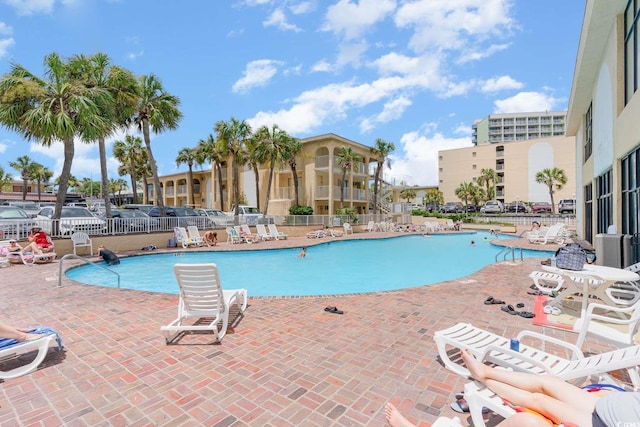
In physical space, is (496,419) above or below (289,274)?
above

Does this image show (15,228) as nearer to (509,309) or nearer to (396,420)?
(396,420)

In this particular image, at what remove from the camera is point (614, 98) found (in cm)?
787

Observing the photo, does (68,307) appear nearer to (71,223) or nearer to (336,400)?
(336,400)

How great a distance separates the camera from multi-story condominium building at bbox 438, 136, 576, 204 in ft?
177

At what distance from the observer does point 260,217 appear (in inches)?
970

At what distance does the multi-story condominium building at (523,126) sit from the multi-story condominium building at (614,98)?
99.3 metres

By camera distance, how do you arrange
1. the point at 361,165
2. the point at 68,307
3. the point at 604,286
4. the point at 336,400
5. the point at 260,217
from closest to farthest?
the point at 336,400
the point at 604,286
the point at 68,307
the point at 260,217
the point at 361,165

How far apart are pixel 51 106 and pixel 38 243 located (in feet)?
19.1

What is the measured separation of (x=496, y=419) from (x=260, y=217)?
23.0m

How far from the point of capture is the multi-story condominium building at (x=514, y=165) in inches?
2127

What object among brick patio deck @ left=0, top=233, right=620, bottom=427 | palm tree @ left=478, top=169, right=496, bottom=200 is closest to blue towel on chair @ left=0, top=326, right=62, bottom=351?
brick patio deck @ left=0, top=233, right=620, bottom=427

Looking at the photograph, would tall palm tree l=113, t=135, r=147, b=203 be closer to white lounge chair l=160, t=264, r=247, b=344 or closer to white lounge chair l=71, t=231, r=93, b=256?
white lounge chair l=71, t=231, r=93, b=256

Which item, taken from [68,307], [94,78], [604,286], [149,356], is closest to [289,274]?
[68,307]

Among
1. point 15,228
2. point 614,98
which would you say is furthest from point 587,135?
point 15,228
